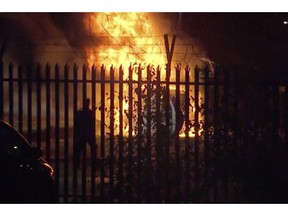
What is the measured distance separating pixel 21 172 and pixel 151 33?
10.3m

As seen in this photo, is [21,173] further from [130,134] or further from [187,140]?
[187,140]

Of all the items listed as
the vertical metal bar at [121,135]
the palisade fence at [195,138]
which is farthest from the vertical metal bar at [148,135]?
the vertical metal bar at [121,135]

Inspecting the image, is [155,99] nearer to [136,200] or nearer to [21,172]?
[136,200]

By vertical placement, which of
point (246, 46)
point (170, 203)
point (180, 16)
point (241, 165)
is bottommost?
point (170, 203)

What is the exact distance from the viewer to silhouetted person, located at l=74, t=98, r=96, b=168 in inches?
314

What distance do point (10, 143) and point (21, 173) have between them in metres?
0.39

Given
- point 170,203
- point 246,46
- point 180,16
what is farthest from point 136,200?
point 180,16

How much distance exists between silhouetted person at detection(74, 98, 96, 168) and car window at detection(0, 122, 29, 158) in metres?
1.49

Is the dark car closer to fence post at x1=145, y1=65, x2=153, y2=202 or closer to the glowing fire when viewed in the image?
fence post at x1=145, y1=65, x2=153, y2=202

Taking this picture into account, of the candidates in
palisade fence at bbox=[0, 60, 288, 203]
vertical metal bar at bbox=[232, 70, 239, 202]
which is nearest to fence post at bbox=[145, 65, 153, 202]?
palisade fence at bbox=[0, 60, 288, 203]

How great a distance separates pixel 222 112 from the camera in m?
7.59

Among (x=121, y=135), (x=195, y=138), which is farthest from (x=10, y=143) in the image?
(x=195, y=138)

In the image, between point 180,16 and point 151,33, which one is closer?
point 180,16

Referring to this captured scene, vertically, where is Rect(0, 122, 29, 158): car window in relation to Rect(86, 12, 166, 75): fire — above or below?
below
